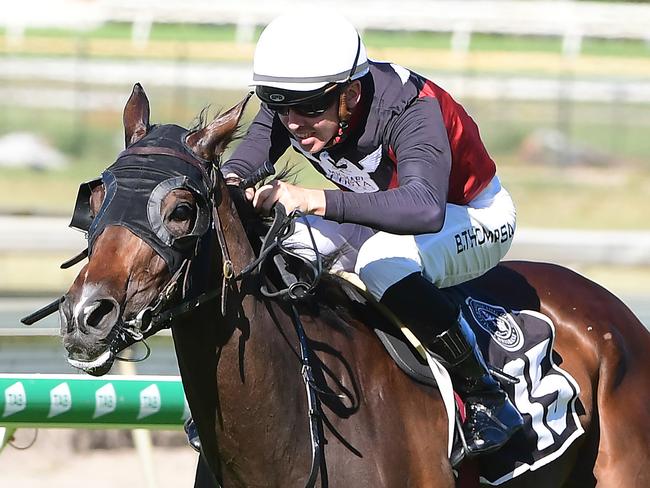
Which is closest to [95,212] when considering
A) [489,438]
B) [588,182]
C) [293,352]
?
[293,352]

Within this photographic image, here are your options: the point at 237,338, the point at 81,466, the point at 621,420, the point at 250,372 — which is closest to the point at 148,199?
the point at 237,338

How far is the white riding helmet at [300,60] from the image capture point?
3.50m

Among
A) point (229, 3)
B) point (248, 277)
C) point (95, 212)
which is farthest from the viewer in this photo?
point (229, 3)

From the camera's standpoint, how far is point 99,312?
3.01 m

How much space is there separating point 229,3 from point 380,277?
2745 cm

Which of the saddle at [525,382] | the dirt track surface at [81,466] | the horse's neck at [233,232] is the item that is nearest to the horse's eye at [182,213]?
the horse's neck at [233,232]

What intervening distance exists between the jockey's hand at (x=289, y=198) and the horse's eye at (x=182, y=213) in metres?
0.29

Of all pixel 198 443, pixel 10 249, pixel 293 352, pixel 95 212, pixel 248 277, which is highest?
pixel 95 212

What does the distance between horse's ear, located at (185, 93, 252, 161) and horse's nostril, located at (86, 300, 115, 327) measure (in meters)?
0.49

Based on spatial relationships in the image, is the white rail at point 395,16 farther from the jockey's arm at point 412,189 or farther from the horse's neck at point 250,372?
the horse's neck at point 250,372

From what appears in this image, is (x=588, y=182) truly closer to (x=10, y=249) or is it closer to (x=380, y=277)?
(x=10, y=249)

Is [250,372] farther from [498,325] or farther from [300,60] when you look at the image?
[498,325]

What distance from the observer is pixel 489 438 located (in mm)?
3873

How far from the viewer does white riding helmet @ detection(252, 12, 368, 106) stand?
3.50 meters
